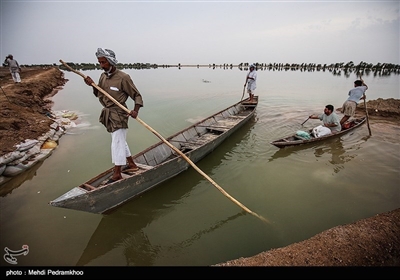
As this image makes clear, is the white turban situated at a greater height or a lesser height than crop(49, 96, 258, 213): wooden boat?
greater

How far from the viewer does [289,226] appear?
154 inches

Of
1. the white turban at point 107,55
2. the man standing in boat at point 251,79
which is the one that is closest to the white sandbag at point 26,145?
the white turban at point 107,55

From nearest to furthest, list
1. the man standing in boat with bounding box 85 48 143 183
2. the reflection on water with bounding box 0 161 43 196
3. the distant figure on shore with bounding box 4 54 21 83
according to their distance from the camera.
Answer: the man standing in boat with bounding box 85 48 143 183, the reflection on water with bounding box 0 161 43 196, the distant figure on shore with bounding box 4 54 21 83

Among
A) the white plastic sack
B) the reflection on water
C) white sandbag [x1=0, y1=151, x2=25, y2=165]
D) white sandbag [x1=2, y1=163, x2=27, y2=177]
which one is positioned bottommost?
the reflection on water

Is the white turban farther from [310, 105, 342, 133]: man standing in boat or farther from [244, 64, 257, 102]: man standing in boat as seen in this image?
[244, 64, 257, 102]: man standing in boat

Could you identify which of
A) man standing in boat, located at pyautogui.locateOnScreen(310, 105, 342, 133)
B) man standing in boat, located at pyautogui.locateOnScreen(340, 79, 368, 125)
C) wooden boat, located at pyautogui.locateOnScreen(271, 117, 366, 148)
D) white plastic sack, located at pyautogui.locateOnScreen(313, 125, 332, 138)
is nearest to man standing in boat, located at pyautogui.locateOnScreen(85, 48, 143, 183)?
wooden boat, located at pyautogui.locateOnScreen(271, 117, 366, 148)

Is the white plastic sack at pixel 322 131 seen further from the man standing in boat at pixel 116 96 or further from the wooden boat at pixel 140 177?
the man standing in boat at pixel 116 96

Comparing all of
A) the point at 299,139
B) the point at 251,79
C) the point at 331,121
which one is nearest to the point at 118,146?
the point at 299,139

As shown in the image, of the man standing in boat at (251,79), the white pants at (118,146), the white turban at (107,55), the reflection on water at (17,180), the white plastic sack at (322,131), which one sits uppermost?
the white turban at (107,55)

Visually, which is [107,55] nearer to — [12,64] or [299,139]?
[299,139]

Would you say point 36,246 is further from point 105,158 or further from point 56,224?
point 105,158
